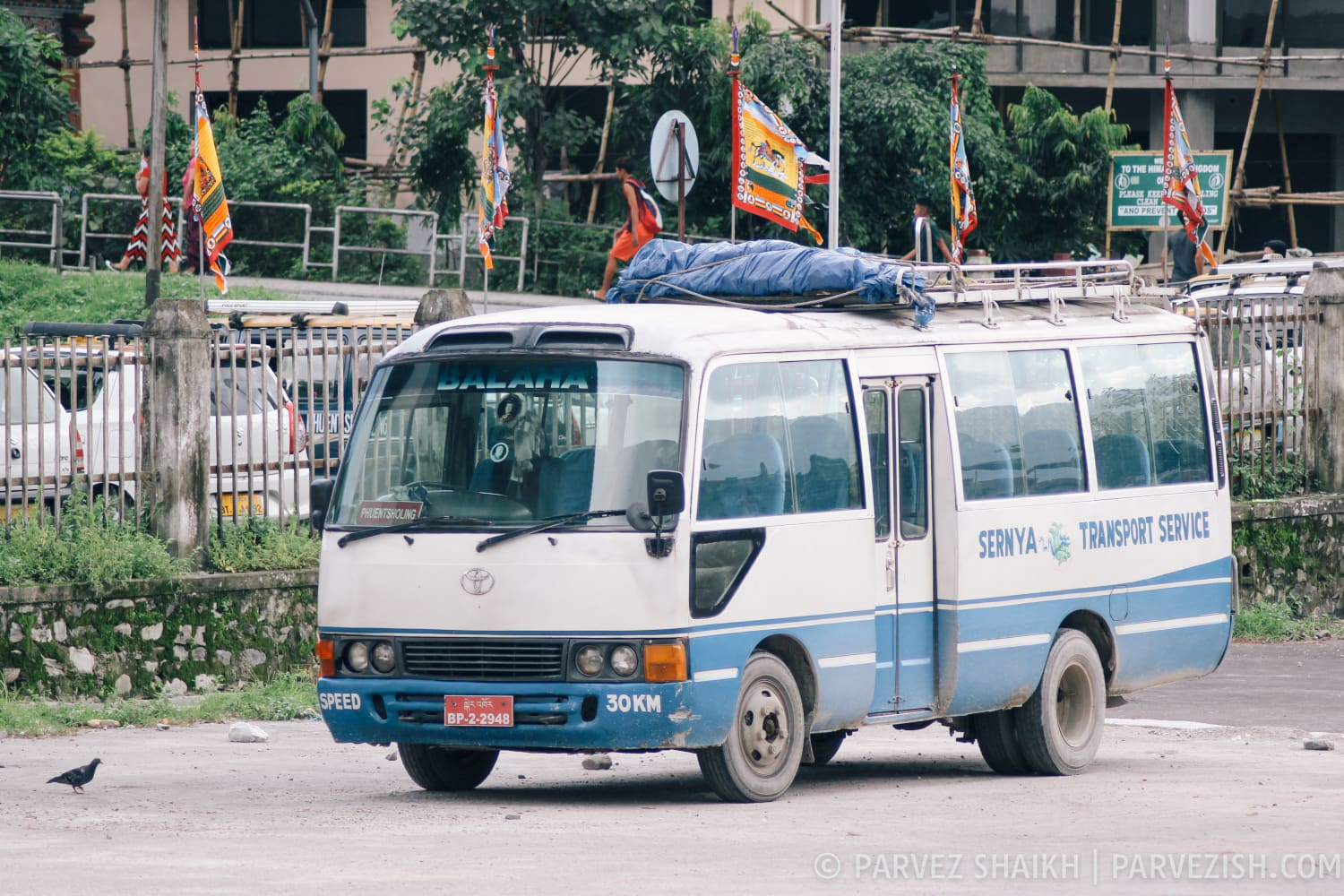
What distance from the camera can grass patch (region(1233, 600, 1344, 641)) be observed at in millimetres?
18391

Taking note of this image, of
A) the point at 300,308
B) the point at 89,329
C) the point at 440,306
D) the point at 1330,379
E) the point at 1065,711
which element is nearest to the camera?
the point at 1065,711

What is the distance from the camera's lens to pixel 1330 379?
63.4 ft

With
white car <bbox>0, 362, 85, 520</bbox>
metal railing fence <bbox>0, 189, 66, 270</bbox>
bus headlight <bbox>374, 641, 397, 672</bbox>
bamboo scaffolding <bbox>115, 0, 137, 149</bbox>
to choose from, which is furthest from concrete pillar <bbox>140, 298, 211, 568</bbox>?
bamboo scaffolding <bbox>115, 0, 137, 149</bbox>

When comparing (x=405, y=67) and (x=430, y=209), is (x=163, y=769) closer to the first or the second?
(x=430, y=209)

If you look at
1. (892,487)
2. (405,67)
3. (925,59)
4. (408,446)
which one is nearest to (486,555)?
(408,446)

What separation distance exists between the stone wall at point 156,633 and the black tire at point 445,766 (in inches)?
164

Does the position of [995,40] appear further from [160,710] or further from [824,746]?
[824,746]

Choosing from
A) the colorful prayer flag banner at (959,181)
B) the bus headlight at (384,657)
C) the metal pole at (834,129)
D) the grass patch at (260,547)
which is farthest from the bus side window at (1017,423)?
the colorful prayer flag banner at (959,181)

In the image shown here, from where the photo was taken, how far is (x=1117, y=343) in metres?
11.9

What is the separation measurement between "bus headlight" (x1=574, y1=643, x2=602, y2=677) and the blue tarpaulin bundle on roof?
8.25ft

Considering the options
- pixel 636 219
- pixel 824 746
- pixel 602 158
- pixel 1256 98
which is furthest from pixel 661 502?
pixel 1256 98

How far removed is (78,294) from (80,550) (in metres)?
17.5

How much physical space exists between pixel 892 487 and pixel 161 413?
5979 millimetres

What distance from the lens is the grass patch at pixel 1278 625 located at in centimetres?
1839
